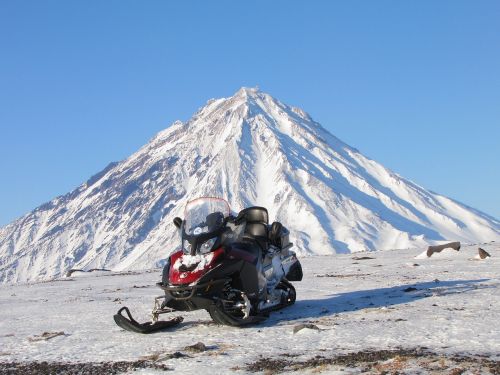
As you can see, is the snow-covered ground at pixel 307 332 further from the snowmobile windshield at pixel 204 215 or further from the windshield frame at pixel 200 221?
the snowmobile windshield at pixel 204 215

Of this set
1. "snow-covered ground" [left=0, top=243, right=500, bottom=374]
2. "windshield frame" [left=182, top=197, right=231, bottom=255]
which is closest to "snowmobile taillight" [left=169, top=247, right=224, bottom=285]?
"windshield frame" [left=182, top=197, right=231, bottom=255]

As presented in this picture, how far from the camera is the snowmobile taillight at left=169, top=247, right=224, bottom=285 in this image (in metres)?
9.86

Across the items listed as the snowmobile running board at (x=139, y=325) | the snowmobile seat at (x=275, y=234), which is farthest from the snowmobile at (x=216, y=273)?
the snowmobile seat at (x=275, y=234)

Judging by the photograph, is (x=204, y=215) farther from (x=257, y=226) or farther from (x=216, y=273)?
(x=257, y=226)

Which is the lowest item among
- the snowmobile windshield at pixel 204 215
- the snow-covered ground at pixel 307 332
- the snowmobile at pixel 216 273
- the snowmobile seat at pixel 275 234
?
the snow-covered ground at pixel 307 332

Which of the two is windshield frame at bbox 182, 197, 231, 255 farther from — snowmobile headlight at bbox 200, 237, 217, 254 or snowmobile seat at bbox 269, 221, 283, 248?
snowmobile seat at bbox 269, 221, 283, 248

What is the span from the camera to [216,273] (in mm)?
9906

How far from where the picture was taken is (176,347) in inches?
345

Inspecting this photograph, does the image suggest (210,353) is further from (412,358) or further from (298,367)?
(412,358)

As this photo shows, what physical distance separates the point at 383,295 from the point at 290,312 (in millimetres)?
2461

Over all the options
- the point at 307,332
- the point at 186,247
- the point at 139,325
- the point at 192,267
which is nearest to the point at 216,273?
the point at 192,267

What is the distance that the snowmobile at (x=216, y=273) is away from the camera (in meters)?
9.88

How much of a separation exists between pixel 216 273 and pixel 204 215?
1.22 m

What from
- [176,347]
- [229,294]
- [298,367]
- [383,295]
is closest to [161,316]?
[229,294]
